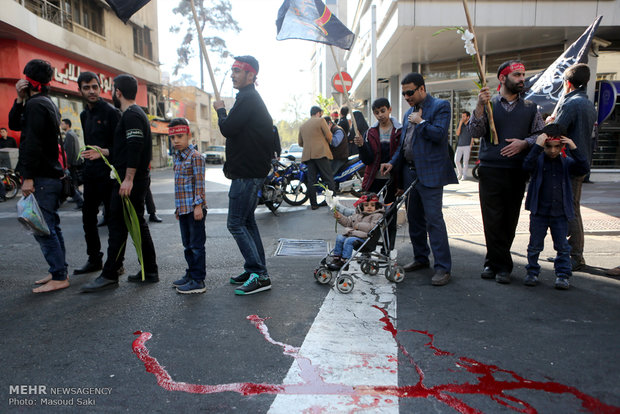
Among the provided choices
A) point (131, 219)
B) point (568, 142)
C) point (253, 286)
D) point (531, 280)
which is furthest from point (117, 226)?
point (568, 142)

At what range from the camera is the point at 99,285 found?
4.25 m

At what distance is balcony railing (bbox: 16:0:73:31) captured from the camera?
A: 1828cm

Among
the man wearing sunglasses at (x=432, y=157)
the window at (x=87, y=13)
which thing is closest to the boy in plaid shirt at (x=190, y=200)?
the man wearing sunglasses at (x=432, y=157)

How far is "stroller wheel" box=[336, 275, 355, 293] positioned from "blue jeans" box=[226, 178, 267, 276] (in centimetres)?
71

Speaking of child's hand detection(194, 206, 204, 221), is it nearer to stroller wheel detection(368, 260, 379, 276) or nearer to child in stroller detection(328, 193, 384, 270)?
child in stroller detection(328, 193, 384, 270)

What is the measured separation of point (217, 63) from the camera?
151 ft

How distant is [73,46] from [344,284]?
786 inches

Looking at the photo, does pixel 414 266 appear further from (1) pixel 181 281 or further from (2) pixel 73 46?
(2) pixel 73 46

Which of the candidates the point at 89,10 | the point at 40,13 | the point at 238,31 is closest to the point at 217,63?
the point at 238,31

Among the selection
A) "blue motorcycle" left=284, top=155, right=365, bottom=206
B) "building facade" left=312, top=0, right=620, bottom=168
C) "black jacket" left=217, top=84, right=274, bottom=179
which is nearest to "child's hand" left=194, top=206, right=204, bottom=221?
"black jacket" left=217, top=84, right=274, bottom=179

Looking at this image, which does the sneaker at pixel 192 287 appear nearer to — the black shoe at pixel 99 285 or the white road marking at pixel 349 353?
the black shoe at pixel 99 285

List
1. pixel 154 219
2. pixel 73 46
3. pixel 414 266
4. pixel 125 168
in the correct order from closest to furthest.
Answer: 1. pixel 125 168
2. pixel 414 266
3. pixel 154 219
4. pixel 73 46

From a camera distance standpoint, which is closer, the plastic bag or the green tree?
the plastic bag

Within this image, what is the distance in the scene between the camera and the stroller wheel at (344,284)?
13.4 ft
